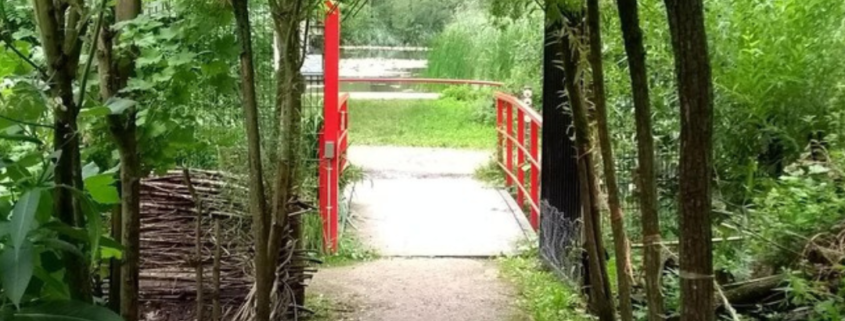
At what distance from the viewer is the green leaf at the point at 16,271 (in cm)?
82

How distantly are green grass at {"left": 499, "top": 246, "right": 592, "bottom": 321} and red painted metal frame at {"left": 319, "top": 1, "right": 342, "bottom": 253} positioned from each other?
1003 mm

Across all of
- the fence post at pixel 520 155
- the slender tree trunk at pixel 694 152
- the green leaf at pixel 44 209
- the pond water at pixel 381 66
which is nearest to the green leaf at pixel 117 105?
the green leaf at pixel 44 209

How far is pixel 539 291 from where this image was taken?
15.0ft

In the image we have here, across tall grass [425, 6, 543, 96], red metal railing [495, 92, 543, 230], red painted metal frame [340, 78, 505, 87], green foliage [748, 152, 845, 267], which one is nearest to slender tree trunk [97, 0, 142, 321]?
green foliage [748, 152, 845, 267]

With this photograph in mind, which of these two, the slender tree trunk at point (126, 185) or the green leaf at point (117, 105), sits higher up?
the green leaf at point (117, 105)

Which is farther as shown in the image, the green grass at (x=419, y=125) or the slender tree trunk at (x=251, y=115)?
the green grass at (x=419, y=125)

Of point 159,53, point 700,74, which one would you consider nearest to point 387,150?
point 159,53

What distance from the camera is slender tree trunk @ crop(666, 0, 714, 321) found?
44.8 inches

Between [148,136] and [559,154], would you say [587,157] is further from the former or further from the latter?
[559,154]

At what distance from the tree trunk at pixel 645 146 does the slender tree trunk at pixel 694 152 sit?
274mm

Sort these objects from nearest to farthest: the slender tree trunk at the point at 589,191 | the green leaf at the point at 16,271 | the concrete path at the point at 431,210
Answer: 1. the green leaf at the point at 16,271
2. the slender tree trunk at the point at 589,191
3. the concrete path at the point at 431,210

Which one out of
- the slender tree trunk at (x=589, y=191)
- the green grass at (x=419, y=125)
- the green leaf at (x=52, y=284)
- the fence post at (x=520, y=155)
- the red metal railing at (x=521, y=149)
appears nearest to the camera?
the green leaf at (x=52, y=284)

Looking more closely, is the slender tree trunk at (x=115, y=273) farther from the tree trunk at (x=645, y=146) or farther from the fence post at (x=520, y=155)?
the fence post at (x=520, y=155)

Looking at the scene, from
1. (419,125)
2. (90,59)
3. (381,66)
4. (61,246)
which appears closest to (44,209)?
(61,246)
